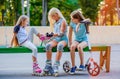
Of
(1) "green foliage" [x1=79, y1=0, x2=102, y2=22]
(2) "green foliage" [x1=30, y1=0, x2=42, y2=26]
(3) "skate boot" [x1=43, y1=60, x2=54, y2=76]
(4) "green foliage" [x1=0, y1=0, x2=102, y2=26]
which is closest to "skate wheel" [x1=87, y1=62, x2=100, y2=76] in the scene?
(3) "skate boot" [x1=43, y1=60, x2=54, y2=76]

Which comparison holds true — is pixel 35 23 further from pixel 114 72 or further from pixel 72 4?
pixel 114 72

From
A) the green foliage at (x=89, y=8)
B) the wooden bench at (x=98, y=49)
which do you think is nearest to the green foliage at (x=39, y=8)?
the green foliage at (x=89, y=8)

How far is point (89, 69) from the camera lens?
10.3 metres

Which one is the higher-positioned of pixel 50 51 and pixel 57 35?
pixel 57 35

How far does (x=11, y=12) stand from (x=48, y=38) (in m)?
37.4

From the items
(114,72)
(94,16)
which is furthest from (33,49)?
(94,16)

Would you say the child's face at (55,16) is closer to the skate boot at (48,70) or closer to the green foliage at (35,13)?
the skate boot at (48,70)

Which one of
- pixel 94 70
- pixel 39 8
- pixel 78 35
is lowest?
pixel 94 70

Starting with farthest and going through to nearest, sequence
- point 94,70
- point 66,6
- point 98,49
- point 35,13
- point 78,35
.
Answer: point 66,6 → point 35,13 → point 98,49 → point 78,35 → point 94,70

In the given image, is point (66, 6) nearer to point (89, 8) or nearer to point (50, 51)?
point (89, 8)

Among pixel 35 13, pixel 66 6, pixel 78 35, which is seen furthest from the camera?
pixel 66 6

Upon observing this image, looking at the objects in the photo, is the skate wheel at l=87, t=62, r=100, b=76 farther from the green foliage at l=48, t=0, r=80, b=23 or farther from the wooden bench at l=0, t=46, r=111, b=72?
the green foliage at l=48, t=0, r=80, b=23

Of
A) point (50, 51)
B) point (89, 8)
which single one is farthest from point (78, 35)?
point (89, 8)

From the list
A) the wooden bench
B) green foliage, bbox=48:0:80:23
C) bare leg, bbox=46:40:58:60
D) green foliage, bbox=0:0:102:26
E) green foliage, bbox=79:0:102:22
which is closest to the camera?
bare leg, bbox=46:40:58:60
